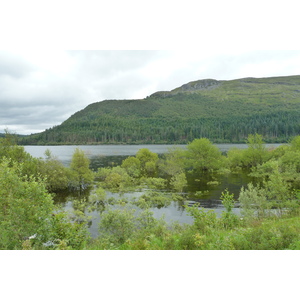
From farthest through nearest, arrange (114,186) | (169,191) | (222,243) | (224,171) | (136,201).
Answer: (224,171) < (114,186) < (169,191) < (136,201) < (222,243)

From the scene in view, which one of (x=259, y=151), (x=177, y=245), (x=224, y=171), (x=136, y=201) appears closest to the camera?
(x=177, y=245)

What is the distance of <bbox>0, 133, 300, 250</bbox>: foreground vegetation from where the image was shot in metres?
8.41

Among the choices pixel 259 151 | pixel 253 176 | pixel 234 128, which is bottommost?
pixel 253 176

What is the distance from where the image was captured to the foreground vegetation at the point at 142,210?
8.41 m

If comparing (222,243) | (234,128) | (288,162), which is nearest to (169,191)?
(288,162)

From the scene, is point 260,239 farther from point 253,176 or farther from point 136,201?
point 253,176

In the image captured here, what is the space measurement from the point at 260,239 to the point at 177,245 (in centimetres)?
287

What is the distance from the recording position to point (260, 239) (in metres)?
7.00

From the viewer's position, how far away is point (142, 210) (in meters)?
27.7

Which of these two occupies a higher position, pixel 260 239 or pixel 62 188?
pixel 260 239

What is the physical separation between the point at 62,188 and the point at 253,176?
4032 centimetres

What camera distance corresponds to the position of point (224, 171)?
188 feet
